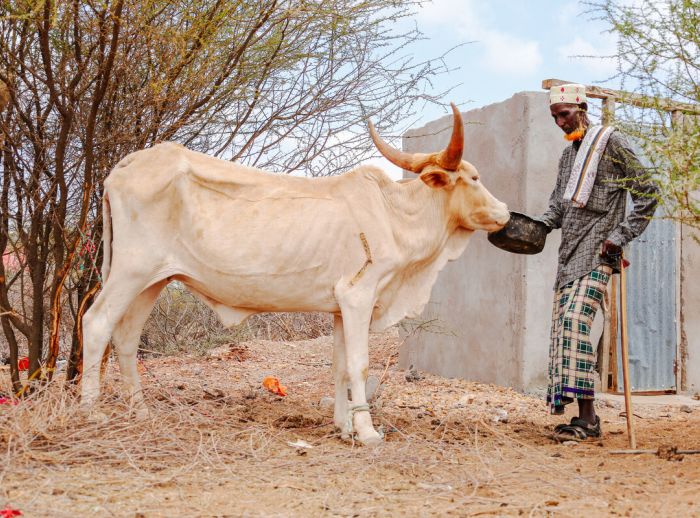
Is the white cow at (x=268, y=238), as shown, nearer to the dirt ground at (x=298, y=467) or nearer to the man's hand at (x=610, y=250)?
the dirt ground at (x=298, y=467)

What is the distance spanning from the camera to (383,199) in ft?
14.6

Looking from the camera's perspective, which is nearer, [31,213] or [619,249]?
[619,249]

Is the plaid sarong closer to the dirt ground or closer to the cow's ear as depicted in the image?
the dirt ground

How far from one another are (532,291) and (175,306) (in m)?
5.14

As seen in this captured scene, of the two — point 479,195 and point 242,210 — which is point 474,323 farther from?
point 242,210

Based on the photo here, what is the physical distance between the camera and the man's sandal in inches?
187

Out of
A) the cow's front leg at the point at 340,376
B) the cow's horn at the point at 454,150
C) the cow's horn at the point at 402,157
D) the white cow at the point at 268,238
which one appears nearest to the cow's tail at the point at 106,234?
the white cow at the point at 268,238

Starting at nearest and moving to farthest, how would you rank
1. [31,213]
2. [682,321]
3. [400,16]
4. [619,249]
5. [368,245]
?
[368,245] → [619,249] → [31,213] → [400,16] → [682,321]

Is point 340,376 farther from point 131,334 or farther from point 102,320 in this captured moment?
point 102,320

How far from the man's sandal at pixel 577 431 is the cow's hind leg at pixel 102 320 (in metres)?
2.41

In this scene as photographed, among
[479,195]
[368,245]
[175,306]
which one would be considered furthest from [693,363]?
[175,306]

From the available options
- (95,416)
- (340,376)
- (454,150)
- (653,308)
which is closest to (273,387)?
(340,376)

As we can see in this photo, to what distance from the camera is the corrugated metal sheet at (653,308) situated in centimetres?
712

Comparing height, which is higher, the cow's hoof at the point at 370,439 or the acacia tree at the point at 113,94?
the acacia tree at the point at 113,94
